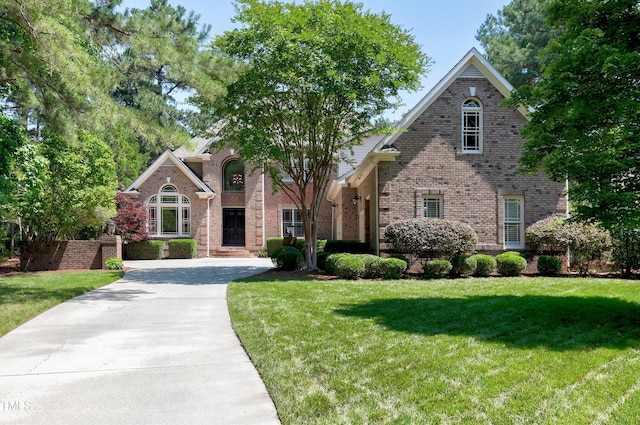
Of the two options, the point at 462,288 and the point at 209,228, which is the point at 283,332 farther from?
the point at 209,228

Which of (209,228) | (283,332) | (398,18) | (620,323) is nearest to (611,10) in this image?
(620,323)

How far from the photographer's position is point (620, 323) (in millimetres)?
6340

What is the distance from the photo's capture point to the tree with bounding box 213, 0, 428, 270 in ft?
45.0

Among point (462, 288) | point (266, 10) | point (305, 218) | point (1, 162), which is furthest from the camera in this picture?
point (305, 218)

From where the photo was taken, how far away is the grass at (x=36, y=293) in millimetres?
8172

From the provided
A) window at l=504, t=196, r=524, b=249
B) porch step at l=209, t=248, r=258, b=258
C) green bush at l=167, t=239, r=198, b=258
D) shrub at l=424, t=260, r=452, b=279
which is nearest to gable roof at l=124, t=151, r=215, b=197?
green bush at l=167, t=239, r=198, b=258

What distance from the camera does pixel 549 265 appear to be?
1517 cm

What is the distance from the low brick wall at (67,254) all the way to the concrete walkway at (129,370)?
31.1 feet

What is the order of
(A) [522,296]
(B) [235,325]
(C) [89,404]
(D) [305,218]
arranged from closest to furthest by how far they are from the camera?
(C) [89,404] → (B) [235,325] → (A) [522,296] → (D) [305,218]

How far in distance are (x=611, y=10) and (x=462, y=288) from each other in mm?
6652

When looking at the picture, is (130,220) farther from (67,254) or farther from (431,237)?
(431,237)

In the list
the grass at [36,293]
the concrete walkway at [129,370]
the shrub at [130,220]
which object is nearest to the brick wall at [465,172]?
the concrete walkway at [129,370]

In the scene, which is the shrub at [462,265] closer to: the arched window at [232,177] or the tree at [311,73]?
the tree at [311,73]

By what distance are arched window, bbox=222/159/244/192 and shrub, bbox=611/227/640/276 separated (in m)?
19.8
